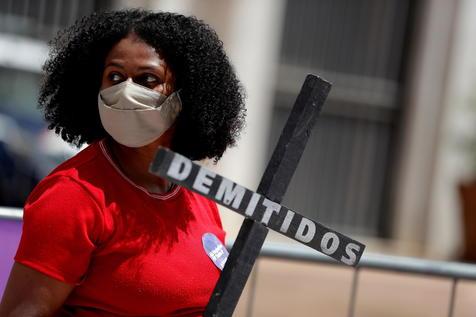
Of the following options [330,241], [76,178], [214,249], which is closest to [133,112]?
[76,178]

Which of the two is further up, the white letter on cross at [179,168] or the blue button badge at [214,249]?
the white letter on cross at [179,168]

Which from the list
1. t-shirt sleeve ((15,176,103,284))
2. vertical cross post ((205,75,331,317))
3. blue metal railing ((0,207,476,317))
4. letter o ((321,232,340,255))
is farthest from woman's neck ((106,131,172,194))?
blue metal railing ((0,207,476,317))

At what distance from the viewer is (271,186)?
2.37m

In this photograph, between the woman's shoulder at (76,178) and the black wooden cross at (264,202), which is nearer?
the black wooden cross at (264,202)

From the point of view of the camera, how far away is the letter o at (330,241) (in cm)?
247

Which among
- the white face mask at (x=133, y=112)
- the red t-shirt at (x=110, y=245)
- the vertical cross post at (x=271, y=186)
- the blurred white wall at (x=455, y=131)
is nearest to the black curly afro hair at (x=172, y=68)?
the white face mask at (x=133, y=112)

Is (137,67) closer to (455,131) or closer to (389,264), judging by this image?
(389,264)

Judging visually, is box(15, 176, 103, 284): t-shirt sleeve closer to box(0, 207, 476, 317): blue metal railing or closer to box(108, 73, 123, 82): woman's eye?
box(108, 73, 123, 82): woman's eye

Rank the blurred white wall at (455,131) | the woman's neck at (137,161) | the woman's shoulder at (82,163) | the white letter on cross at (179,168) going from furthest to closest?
the blurred white wall at (455,131) → the woman's neck at (137,161) → the woman's shoulder at (82,163) → the white letter on cross at (179,168)

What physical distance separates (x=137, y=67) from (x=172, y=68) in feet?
0.37

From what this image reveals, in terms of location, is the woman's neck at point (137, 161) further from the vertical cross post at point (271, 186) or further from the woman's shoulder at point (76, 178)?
the vertical cross post at point (271, 186)

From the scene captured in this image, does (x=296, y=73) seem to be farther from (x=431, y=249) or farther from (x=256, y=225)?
(x=256, y=225)

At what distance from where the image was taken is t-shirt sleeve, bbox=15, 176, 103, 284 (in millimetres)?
2311

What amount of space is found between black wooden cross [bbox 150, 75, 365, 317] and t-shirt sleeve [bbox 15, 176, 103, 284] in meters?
0.28
